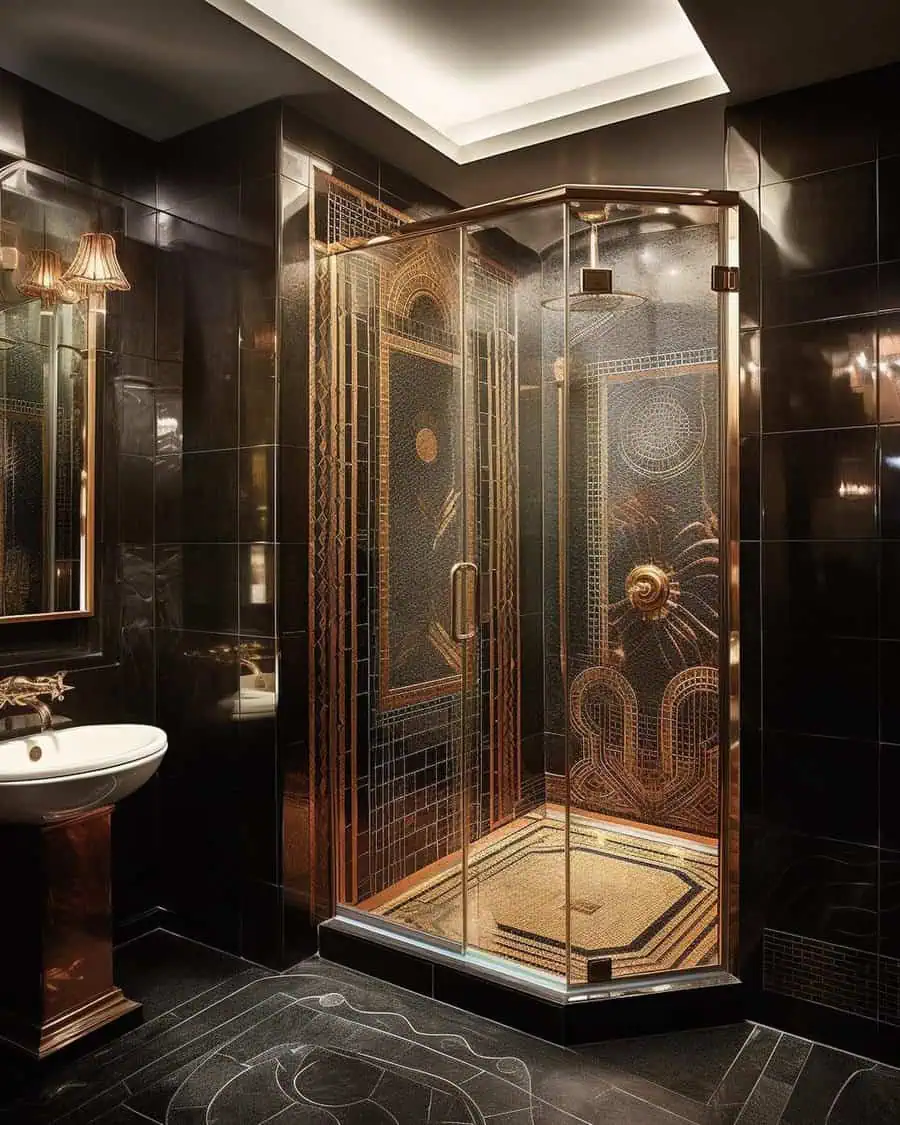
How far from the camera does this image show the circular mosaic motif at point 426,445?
2639 mm

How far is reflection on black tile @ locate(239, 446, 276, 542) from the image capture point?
8.63 feet

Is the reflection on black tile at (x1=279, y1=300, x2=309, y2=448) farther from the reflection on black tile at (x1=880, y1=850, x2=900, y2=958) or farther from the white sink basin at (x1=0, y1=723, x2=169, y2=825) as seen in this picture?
the reflection on black tile at (x1=880, y1=850, x2=900, y2=958)

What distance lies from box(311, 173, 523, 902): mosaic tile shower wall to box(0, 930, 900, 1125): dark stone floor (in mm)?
492

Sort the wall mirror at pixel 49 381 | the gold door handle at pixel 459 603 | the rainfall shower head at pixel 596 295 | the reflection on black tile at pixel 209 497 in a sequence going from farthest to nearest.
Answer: the reflection on black tile at pixel 209 497, the gold door handle at pixel 459 603, the wall mirror at pixel 49 381, the rainfall shower head at pixel 596 295

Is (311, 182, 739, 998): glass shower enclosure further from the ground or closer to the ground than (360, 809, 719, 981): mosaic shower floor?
further from the ground

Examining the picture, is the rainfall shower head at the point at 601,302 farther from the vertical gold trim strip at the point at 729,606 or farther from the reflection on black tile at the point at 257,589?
the reflection on black tile at the point at 257,589

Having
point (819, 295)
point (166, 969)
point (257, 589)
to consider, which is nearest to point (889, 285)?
point (819, 295)

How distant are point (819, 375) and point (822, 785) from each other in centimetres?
114

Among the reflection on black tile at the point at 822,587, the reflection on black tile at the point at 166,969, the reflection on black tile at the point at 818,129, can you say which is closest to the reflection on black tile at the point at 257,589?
the reflection on black tile at the point at 166,969

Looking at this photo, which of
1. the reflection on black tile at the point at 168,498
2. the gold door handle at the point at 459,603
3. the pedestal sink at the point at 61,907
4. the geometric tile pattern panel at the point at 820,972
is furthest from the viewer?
the reflection on black tile at the point at 168,498

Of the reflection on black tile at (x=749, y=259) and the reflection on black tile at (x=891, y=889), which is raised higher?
the reflection on black tile at (x=749, y=259)

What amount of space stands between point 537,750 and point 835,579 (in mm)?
989

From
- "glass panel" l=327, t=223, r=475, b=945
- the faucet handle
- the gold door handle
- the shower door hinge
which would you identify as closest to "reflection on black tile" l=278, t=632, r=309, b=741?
"glass panel" l=327, t=223, r=475, b=945

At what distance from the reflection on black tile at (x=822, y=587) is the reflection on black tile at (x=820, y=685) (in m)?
0.04
